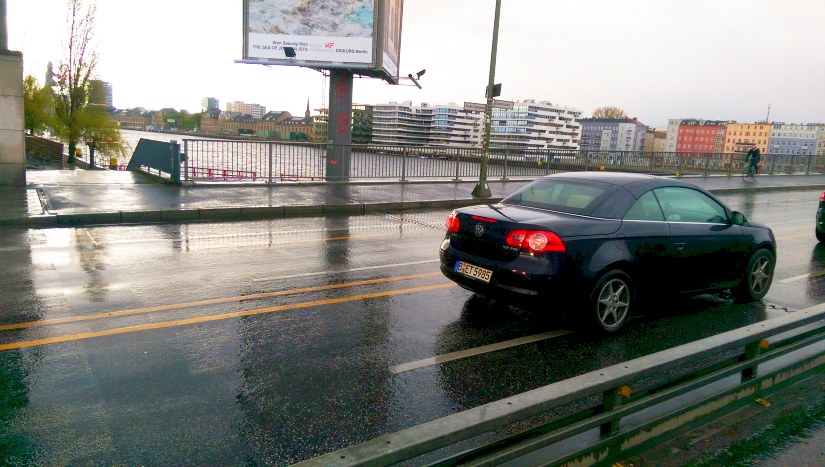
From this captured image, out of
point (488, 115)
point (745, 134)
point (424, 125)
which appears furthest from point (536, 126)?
point (745, 134)

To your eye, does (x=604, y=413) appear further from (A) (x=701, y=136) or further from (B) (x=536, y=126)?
(A) (x=701, y=136)

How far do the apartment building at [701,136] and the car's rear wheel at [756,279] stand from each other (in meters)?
157

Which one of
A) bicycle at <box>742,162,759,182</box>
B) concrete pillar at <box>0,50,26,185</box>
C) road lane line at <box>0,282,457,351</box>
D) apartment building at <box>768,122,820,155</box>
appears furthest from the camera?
apartment building at <box>768,122,820,155</box>

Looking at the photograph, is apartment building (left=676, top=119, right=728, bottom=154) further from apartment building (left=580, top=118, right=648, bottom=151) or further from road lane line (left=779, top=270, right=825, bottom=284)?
road lane line (left=779, top=270, right=825, bottom=284)

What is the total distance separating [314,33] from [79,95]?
1500 inches

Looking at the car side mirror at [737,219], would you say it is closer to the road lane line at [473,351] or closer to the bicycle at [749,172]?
the road lane line at [473,351]

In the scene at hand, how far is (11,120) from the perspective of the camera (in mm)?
14938

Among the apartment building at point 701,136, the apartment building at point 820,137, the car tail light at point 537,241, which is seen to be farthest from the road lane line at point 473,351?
the apartment building at point 701,136

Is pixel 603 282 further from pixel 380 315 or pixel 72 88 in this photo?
pixel 72 88

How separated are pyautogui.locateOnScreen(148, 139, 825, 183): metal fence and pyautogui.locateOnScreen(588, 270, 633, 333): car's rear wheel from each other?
43.3ft

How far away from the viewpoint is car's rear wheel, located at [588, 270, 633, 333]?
5.47m

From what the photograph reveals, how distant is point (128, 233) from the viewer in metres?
10.4

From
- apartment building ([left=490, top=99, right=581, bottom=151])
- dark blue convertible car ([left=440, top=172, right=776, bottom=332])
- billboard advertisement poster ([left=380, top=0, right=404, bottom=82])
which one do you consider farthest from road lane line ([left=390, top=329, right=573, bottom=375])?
apartment building ([left=490, top=99, right=581, bottom=151])

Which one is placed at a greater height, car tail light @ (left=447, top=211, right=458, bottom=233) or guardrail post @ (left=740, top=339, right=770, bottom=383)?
A: car tail light @ (left=447, top=211, right=458, bottom=233)
